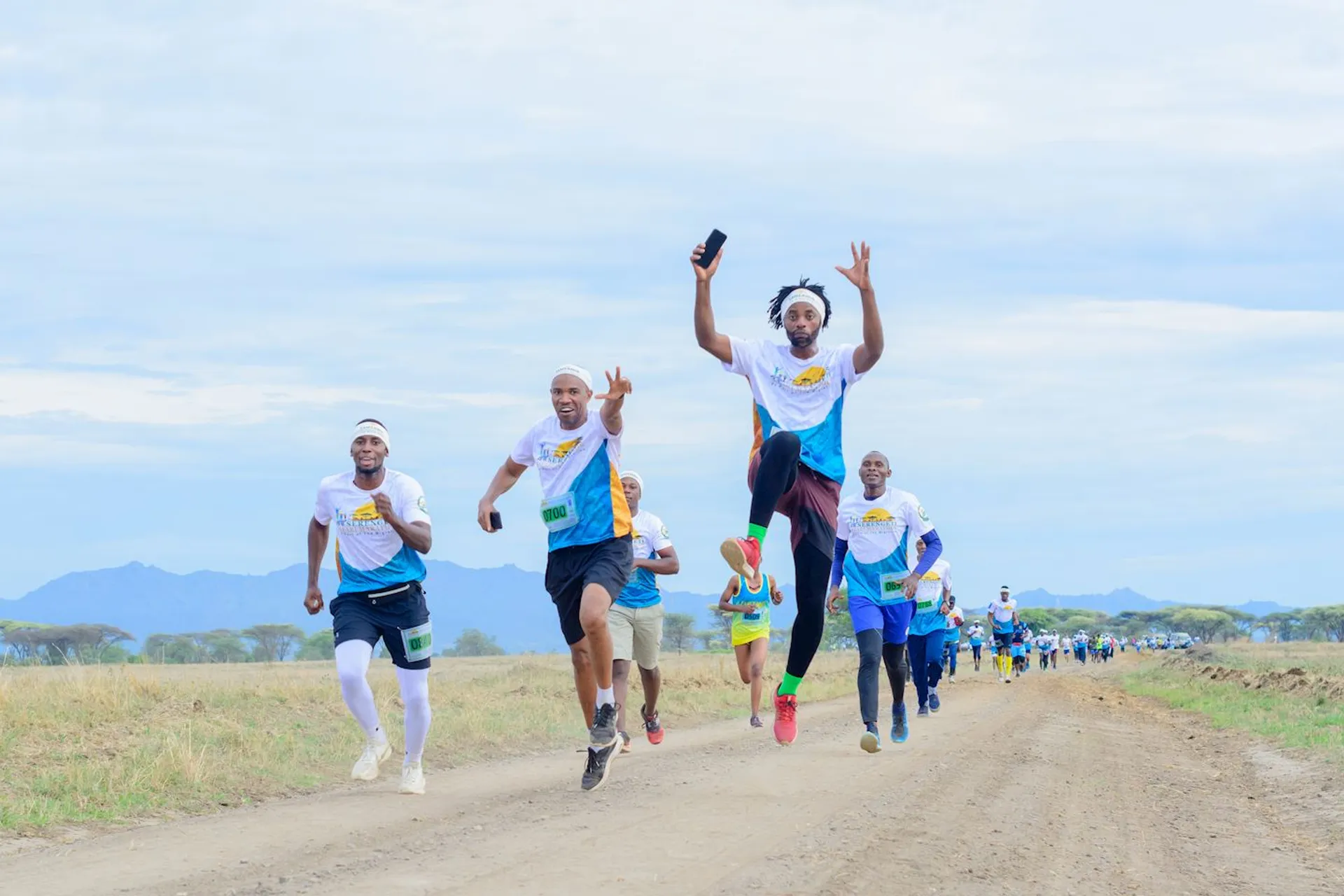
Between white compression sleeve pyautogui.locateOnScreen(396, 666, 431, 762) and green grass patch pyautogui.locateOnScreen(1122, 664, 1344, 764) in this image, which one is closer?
white compression sleeve pyautogui.locateOnScreen(396, 666, 431, 762)

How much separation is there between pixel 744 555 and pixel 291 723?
7592mm

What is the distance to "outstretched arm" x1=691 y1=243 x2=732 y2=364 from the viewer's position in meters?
9.23

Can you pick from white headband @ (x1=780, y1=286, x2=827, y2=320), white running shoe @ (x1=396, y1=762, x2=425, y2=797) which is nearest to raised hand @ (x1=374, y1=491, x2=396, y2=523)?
white running shoe @ (x1=396, y1=762, x2=425, y2=797)

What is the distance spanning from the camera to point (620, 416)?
9711mm

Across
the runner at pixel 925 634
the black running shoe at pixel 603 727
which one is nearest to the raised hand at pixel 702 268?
the black running shoe at pixel 603 727

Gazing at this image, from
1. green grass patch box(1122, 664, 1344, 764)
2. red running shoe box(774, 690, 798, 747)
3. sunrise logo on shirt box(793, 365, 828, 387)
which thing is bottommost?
Answer: green grass patch box(1122, 664, 1344, 764)

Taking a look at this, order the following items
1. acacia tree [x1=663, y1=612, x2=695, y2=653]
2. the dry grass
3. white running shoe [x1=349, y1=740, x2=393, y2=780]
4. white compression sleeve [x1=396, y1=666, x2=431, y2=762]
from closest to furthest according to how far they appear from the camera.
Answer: the dry grass → white compression sleeve [x1=396, y1=666, x2=431, y2=762] → white running shoe [x1=349, y1=740, x2=393, y2=780] → acacia tree [x1=663, y1=612, x2=695, y2=653]

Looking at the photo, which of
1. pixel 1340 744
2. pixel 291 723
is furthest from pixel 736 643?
pixel 1340 744

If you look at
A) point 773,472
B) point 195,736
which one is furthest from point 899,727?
point 195,736

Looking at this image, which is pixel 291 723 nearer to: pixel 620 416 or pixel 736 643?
pixel 736 643

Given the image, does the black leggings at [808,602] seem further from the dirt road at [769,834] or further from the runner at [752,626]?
the runner at [752,626]

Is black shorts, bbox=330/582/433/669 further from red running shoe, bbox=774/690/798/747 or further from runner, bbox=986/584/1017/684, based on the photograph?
runner, bbox=986/584/1017/684

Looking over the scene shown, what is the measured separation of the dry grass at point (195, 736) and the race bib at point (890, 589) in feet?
12.5

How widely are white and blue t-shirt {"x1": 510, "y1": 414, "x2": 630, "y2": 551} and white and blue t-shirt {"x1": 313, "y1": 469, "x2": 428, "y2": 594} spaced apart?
957mm
